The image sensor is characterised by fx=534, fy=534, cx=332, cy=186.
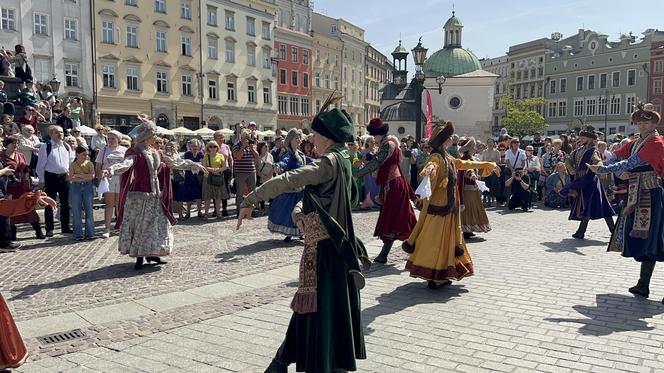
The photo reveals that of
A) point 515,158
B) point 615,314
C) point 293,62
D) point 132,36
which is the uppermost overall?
point 293,62

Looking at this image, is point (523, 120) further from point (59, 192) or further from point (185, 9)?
point (59, 192)

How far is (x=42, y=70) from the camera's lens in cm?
3500

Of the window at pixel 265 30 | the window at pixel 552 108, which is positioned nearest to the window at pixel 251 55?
the window at pixel 265 30

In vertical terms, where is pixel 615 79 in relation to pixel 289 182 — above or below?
above

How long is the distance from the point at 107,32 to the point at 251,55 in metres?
15.3

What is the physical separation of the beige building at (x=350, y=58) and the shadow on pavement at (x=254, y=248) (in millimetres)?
57170

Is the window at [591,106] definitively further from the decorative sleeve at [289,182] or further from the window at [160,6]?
the decorative sleeve at [289,182]

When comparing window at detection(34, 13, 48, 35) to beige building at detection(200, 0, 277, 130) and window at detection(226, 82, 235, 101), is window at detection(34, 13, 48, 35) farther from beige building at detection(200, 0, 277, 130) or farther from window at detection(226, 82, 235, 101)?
window at detection(226, 82, 235, 101)

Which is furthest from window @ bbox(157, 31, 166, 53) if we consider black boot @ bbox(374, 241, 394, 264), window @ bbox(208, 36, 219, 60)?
black boot @ bbox(374, 241, 394, 264)

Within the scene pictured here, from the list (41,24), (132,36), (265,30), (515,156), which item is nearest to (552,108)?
(265,30)

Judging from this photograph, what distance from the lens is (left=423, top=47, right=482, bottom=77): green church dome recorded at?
61875 millimetres

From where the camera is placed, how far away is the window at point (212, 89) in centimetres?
4662

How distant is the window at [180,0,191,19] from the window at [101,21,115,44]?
261 inches

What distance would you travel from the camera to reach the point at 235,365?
430 cm
